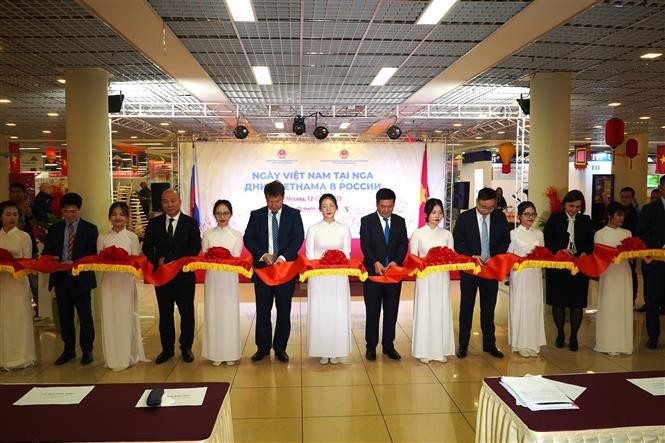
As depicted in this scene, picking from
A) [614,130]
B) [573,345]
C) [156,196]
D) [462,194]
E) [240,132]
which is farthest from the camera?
[462,194]

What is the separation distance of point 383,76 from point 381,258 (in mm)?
4282

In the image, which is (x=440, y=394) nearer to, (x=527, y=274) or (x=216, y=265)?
(x=527, y=274)

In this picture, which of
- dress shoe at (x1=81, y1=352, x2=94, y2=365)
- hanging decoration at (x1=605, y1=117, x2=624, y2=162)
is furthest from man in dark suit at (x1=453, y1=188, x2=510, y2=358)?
hanging decoration at (x1=605, y1=117, x2=624, y2=162)

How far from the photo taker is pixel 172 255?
207 inches

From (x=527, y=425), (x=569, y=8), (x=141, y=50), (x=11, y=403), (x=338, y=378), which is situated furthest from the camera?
(x=141, y=50)

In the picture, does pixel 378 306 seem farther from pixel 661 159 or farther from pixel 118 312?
pixel 661 159

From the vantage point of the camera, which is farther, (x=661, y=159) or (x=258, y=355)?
(x=661, y=159)

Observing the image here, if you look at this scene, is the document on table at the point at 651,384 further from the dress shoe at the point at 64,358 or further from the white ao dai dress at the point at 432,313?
the dress shoe at the point at 64,358

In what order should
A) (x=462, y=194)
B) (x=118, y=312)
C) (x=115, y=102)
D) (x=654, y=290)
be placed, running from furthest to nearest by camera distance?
1. (x=462, y=194)
2. (x=115, y=102)
3. (x=654, y=290)
4. (x=118, y=312)

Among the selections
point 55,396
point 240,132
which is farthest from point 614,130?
point 55,396

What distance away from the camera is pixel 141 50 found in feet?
21.1

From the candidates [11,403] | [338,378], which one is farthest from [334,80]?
[11,403]

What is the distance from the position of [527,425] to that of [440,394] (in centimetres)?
235

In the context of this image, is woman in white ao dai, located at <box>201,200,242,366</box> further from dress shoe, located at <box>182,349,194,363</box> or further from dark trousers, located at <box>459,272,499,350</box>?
dark trousers, located at <box>459,272,499,350</box>
